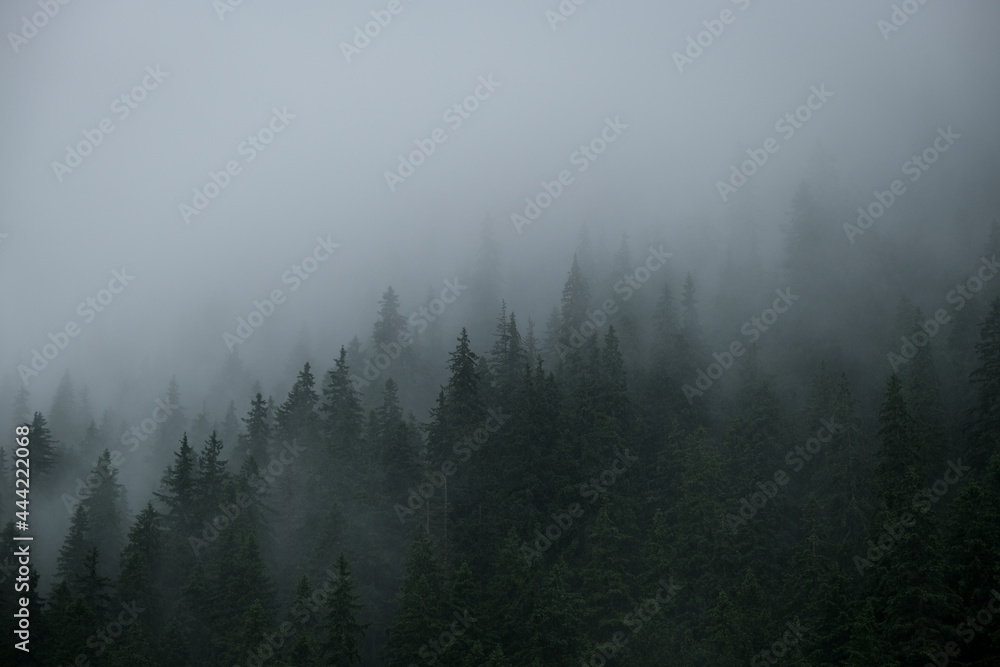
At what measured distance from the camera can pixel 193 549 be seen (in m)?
57.5

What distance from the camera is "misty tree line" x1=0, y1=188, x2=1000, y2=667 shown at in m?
41.4

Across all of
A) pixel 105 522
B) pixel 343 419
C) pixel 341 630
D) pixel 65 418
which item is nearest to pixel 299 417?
pixel 343 419

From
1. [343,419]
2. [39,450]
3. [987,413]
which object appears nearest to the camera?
[987,413]

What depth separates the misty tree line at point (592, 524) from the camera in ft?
136

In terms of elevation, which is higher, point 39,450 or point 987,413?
point 39,450

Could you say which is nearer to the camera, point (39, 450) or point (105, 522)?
point (105, 522)

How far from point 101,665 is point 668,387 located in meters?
45.8

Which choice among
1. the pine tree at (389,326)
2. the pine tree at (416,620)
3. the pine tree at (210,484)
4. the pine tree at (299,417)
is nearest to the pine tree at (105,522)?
the pine tree at (210,484)

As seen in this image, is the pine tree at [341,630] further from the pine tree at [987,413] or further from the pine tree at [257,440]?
the pine tree at [987,413]

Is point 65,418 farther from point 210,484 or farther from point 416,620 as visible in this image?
point 416,620

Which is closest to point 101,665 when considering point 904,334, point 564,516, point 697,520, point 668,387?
point 564,516

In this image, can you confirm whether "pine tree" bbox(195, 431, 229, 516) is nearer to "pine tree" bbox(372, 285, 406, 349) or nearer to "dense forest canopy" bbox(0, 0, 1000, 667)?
"dense forest canopy" bbox(0, 0, 1000, 667)

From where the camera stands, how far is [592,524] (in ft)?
178

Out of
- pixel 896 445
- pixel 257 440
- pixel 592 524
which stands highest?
pixel 257 440
